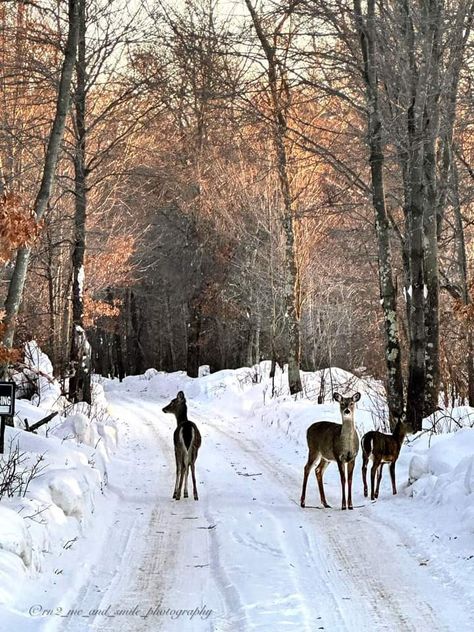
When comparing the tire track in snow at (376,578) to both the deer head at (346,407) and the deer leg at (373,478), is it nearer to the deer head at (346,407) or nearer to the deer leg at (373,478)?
the deer leg at (373,478)

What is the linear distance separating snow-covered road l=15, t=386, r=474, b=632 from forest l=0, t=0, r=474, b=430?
265cm

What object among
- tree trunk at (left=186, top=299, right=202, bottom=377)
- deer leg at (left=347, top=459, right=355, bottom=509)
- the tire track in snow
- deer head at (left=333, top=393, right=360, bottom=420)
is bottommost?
the tire track in snow

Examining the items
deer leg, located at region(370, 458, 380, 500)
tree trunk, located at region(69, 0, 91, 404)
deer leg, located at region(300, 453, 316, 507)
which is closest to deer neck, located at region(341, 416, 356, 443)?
deer leg, located at region(370, 458, 380, 500)

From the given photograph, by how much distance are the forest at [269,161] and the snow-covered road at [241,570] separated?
2653 mm

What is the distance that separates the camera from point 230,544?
284 inches

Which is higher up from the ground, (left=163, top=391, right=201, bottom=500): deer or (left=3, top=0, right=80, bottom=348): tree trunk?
(left=3, top=0, right=80, bottom=348): tree trunk

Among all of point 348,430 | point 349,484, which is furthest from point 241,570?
point 348,430

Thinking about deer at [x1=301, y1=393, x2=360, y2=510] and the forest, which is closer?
deer at [x1=301, y1=393, x2=360, y2=510]

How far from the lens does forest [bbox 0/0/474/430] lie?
13039mm

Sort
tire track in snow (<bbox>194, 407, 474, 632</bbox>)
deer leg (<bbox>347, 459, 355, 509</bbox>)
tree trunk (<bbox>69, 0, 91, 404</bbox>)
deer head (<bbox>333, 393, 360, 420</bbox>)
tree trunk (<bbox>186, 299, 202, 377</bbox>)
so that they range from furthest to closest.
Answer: tree trunk (<bbox>186, 299, 202, 377</bbox>) → tree trunk (<bbox>69, 0, 91, 404</bbox>) → deer head (<bbox>333, 393, 360, 420</bbox>) → deer leg (<bbox>347, 459, 355, 509</bbox>) → tire track in snow (<bbox>194, 407, 474, 632</bbox>)

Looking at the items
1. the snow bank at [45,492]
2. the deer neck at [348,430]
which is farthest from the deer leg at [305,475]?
the snow bank at [45,492]

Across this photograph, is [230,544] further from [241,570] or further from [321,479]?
[321,479]

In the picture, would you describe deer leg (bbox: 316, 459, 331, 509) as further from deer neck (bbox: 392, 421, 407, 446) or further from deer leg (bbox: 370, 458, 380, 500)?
deer neck (bbox: 392, 421, 407, 446)

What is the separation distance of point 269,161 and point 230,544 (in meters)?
13.9
